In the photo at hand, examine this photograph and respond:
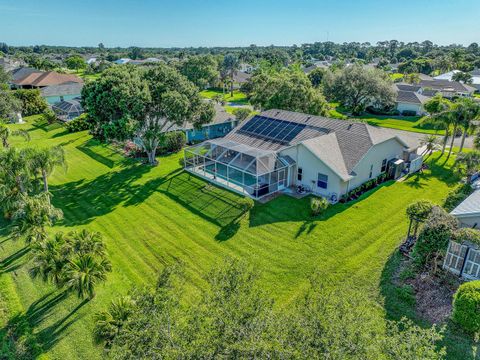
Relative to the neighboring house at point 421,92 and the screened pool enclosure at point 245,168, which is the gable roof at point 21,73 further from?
the neighboring house at point 421,92

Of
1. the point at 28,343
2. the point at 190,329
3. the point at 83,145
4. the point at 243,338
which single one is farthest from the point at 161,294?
the point at 83,145

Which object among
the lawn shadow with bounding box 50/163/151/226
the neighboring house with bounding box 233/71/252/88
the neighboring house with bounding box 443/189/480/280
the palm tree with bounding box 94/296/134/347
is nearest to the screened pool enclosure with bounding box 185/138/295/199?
the lawn shadow with bounding box 50/163/151/226

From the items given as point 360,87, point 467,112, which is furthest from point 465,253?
point 360,87

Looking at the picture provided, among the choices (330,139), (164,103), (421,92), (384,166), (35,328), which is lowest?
(35,328)

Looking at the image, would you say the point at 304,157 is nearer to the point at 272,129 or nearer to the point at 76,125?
the point at 272,129

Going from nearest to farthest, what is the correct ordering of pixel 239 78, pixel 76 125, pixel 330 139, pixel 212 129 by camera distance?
pixel 330 139, pixel 212 129, pixel 76 125, pixel 239 78

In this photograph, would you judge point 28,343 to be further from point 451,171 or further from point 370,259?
point 451,171
